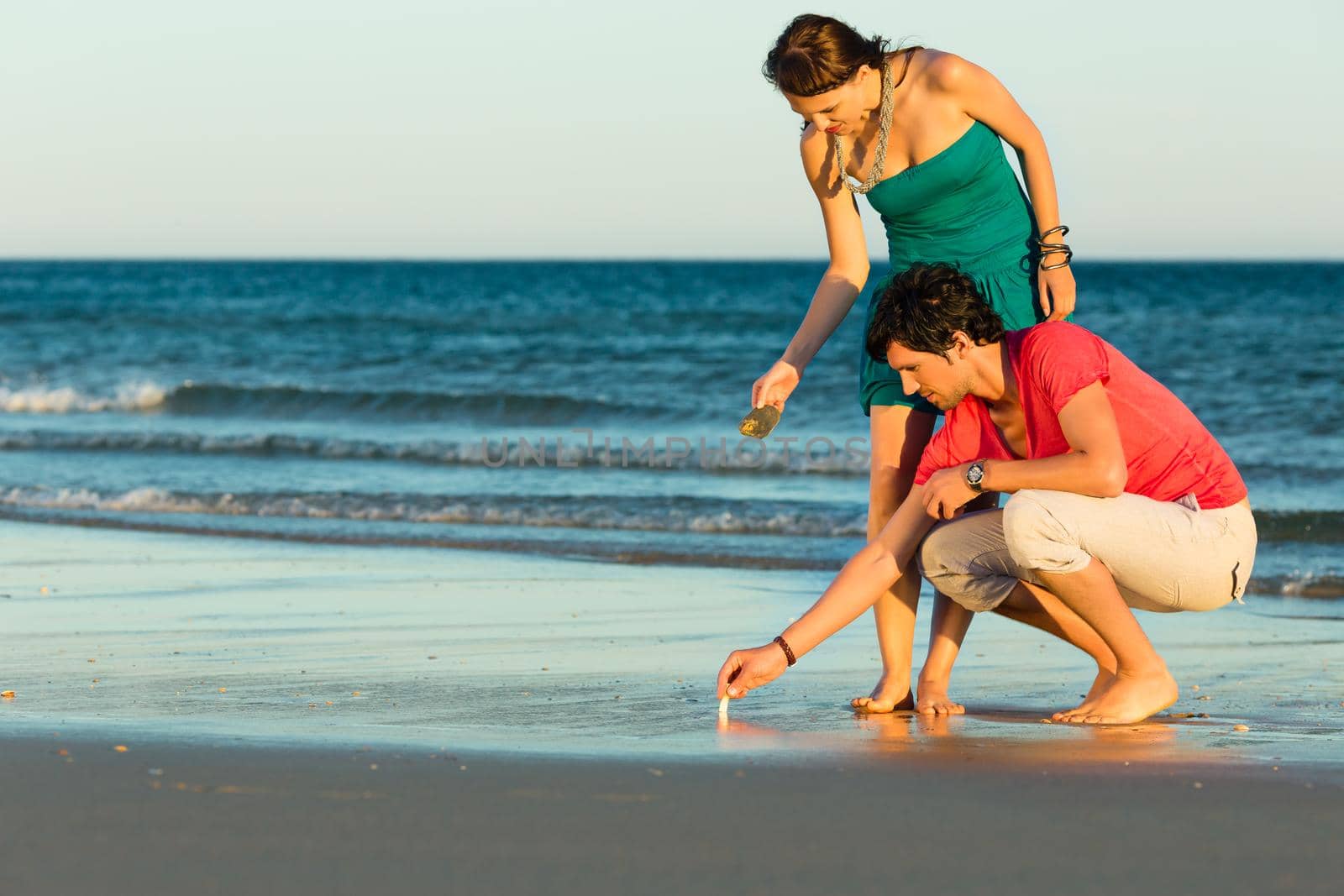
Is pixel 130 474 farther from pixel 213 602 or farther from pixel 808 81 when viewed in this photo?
pixel 808 81

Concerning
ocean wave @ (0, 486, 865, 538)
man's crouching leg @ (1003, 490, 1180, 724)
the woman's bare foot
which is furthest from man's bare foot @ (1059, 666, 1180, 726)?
ocean wave @ (0, 486, 865, 538)

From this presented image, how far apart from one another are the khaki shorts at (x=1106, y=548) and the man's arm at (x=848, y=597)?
54 millimetres

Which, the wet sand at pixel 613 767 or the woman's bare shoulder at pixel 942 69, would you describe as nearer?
the wet sand at pixel 613 767

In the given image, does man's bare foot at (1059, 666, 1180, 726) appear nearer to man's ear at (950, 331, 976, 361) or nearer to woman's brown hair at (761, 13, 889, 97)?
man's ear at (950, 331, 976, 361)

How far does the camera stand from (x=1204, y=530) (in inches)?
121

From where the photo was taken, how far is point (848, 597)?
317 cm

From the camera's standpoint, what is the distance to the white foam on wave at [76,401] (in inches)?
604

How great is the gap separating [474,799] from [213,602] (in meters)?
3.05

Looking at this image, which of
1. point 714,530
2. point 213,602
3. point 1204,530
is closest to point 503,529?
point 714,530

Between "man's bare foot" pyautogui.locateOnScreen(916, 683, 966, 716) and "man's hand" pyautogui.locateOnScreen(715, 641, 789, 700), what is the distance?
41cm

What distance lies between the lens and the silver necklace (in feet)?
10.5

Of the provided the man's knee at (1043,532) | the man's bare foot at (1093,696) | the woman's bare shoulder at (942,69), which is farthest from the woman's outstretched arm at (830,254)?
the man's bare foot at (1093,696)

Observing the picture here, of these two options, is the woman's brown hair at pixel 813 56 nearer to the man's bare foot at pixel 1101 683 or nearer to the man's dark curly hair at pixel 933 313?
the man's dark curly hair at pixel 933 313

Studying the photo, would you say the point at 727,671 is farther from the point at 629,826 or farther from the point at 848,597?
the point at 629,826
